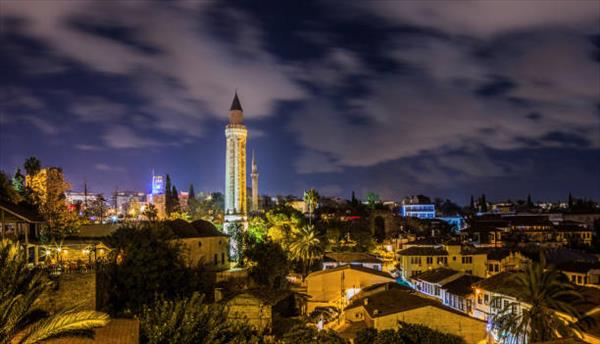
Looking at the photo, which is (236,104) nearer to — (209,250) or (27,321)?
(209,250)

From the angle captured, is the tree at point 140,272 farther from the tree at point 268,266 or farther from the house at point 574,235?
the house at point 574,235

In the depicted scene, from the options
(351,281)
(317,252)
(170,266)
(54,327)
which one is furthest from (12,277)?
(317,252)

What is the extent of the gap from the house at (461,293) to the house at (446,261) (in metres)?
11.0

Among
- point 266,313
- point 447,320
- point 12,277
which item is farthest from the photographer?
point 266,313

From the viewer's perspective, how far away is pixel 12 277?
14.4m

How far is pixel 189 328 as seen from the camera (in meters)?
15.3

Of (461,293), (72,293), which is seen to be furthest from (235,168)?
(72,293)

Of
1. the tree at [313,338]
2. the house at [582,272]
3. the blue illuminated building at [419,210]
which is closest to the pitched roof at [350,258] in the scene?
the house at [582,272]

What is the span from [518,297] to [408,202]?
114115 mm

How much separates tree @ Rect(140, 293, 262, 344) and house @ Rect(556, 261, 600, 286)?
38.7 metres

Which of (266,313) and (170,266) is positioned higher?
(170,266)

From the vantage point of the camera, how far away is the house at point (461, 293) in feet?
127

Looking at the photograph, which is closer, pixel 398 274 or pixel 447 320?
pixel 447 320

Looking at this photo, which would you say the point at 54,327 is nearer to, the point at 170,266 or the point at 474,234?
the point at 170,266
